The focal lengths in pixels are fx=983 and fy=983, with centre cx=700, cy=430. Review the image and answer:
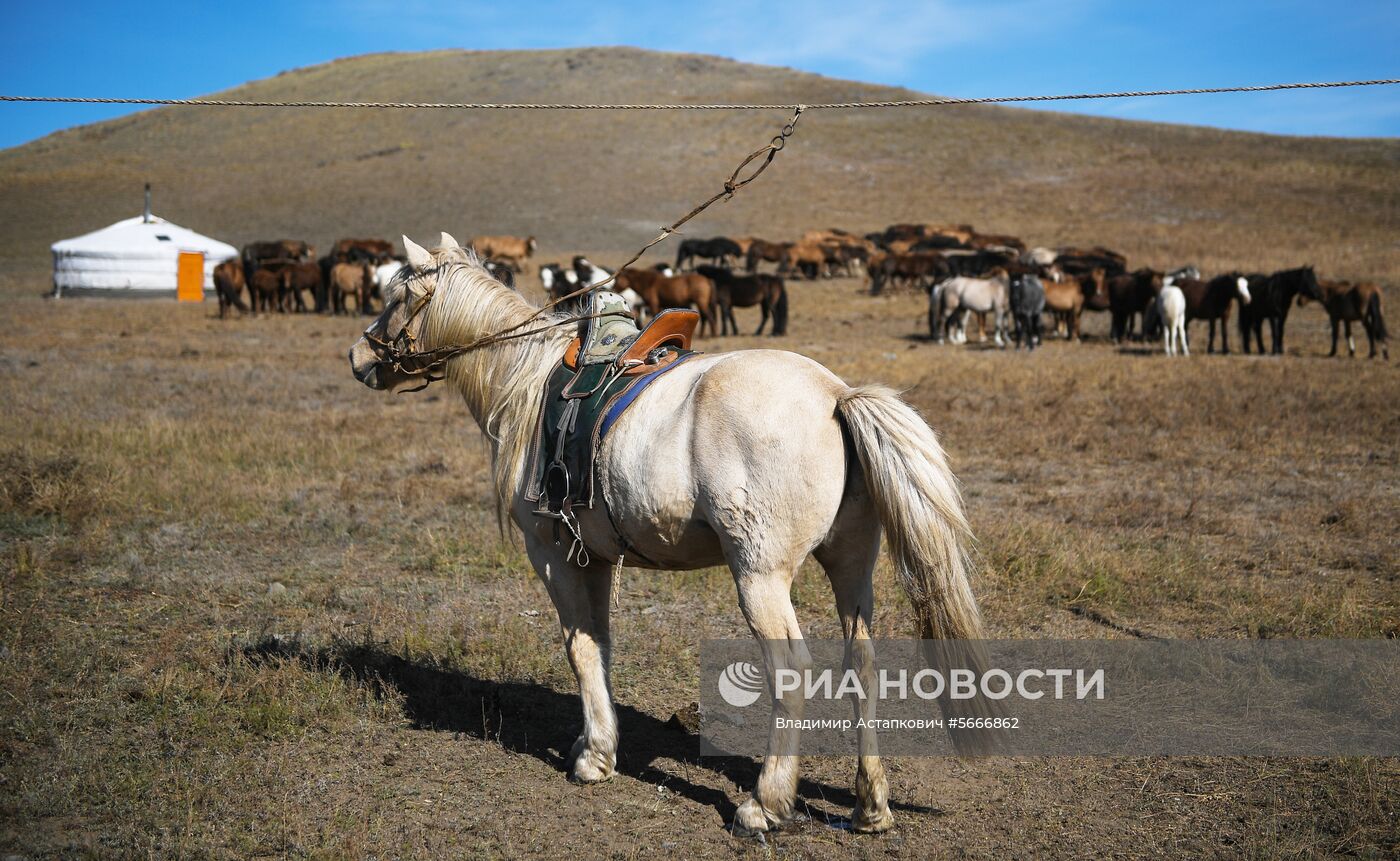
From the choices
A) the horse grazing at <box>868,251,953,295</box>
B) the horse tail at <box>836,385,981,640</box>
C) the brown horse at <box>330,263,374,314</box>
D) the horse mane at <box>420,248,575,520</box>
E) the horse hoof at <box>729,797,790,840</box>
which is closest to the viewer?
the horse tail at <box>836,385,981,640</box>

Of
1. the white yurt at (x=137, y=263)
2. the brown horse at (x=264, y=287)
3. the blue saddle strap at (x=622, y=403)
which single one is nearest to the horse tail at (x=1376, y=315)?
the blue saddle strap at (x=622, y=403)

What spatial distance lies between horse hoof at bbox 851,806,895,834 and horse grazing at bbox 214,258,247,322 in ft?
85.5

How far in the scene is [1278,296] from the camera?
1920cm

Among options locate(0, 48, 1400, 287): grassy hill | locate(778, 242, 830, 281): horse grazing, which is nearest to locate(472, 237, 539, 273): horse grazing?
locate(0, 48, 1400, 287): grassy hill

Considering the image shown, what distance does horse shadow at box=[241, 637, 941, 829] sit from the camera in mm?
4020

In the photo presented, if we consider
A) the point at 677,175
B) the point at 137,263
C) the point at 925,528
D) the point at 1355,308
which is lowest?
the point at 925,528

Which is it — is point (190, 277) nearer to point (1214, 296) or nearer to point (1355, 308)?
point (1214, 296)

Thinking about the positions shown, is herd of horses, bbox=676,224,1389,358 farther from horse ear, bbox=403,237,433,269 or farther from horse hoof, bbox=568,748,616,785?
horse hoof, bbox=568,748,616,785

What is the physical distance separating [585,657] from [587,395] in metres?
1.07

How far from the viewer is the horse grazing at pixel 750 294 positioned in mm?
22578

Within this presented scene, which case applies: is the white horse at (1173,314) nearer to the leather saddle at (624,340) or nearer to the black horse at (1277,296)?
the black horse at (1277,296)

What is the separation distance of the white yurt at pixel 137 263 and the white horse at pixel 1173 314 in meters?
28.8

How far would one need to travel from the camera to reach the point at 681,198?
166 ft

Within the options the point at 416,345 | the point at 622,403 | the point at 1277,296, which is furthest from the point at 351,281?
the point at 622,403
